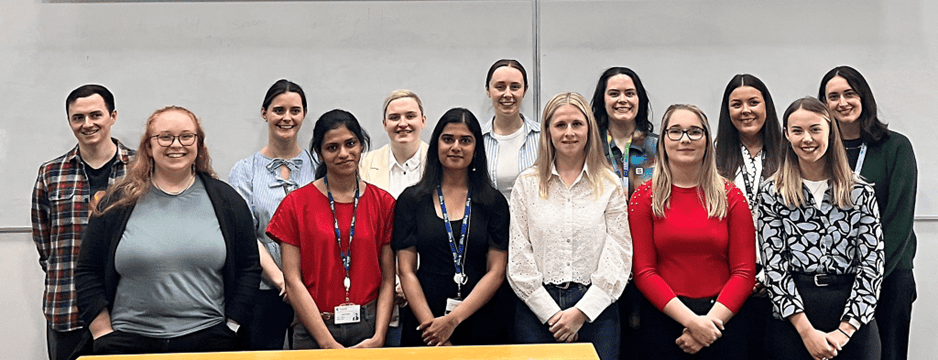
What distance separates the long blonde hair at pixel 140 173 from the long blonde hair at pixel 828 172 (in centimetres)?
207

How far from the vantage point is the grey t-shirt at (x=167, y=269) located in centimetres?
242

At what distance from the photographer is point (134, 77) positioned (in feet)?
12.2

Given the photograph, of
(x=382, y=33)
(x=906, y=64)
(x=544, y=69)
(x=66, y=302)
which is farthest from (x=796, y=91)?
(x=66, y=302)

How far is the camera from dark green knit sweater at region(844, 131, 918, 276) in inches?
113

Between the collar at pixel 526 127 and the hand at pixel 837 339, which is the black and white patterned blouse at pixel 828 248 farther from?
the collar at pixel 526 127

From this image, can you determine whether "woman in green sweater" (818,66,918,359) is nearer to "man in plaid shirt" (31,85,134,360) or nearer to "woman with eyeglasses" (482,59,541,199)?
"woman with eyeglasses" (482,59,541,199)

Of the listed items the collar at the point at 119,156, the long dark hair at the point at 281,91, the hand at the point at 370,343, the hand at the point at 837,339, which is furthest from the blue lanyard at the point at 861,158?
the collar at the point at 119,156

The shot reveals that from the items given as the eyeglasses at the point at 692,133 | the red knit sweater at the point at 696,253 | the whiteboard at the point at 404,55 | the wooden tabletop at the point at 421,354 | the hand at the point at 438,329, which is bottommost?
the hand at the point at 438,329

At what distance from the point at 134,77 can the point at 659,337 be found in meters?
2.86

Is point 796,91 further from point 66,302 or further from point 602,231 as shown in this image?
point 66,302

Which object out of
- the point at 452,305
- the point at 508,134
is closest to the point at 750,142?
the point at 508,134

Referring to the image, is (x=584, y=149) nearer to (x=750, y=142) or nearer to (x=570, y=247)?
(x=570, y=247)

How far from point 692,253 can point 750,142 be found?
2.40 feet

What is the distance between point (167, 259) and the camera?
2.42 m
